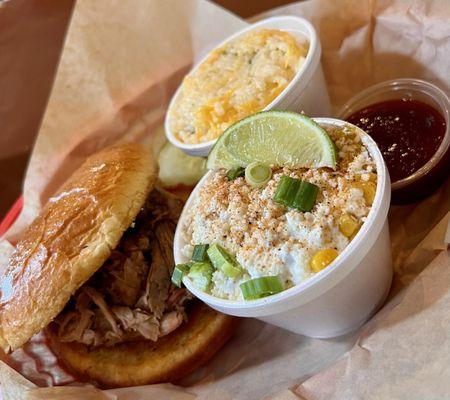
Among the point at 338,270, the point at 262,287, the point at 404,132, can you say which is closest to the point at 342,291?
the point at 338,270

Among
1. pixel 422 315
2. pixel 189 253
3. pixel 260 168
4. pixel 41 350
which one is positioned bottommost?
pixel 41 350

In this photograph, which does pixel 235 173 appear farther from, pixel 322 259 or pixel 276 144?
pixel 322 259

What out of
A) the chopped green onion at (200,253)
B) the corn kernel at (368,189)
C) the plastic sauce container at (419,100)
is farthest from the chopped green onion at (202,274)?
the plastic sauce container at (419,100)

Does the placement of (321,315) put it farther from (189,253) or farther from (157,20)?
(157,20)

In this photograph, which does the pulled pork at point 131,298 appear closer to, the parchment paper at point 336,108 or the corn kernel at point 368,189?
the parchment paper at point 336,108

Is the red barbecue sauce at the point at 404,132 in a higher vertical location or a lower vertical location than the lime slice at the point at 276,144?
lower

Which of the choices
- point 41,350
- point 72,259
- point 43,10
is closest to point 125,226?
point 72,259

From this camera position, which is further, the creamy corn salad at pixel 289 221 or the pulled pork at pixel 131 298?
the pulled pork at pixel 131 298
